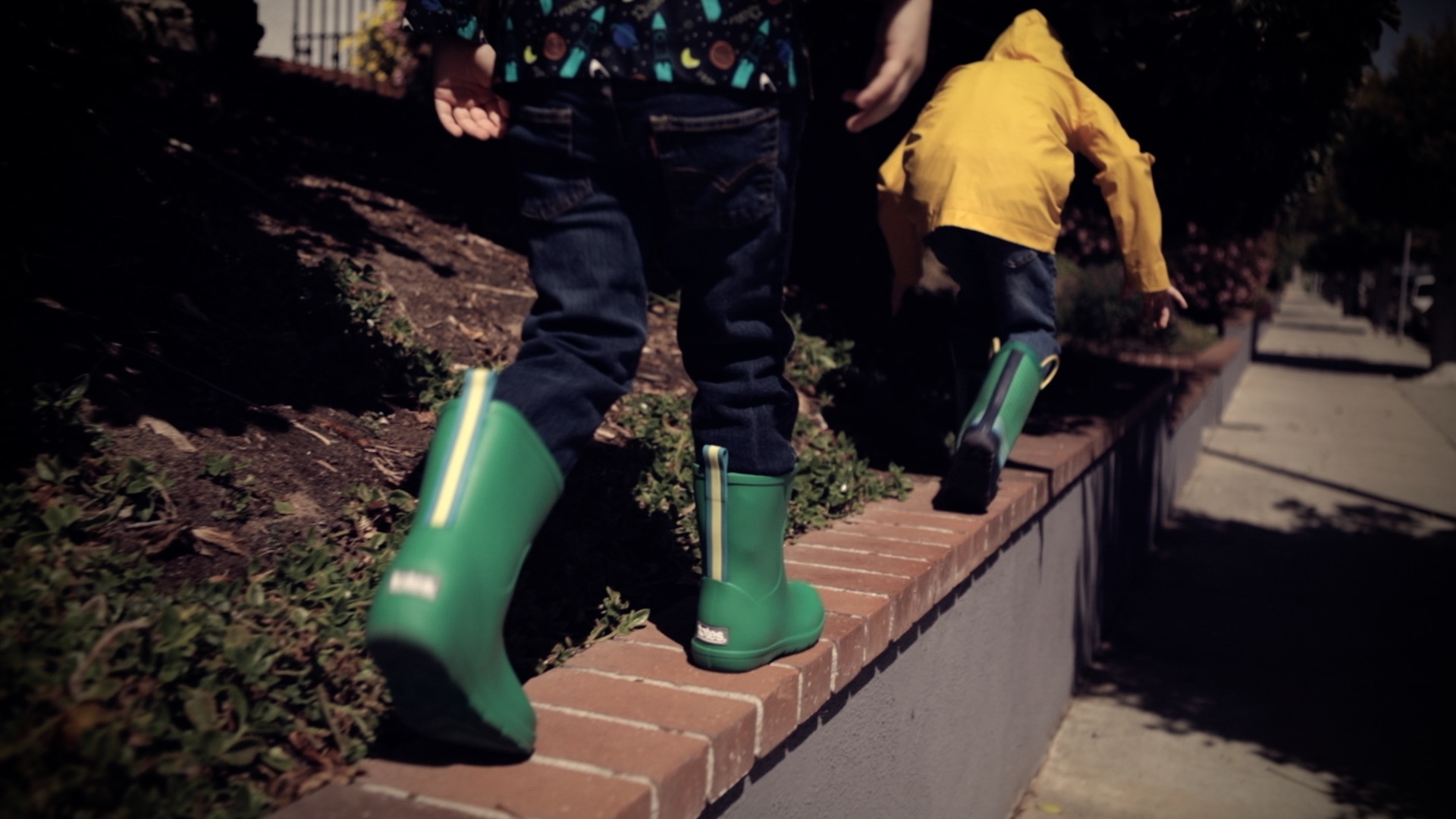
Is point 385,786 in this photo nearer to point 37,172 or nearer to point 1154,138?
point 37,172

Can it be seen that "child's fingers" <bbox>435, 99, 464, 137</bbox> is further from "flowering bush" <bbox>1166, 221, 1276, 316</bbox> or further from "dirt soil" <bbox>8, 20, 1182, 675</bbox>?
"flowering bush" <bbox>1166, 221, 1276, 316</bbox>

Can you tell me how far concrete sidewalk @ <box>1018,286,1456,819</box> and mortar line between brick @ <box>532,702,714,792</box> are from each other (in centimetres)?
245

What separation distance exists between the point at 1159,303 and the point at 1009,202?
637 millimetres

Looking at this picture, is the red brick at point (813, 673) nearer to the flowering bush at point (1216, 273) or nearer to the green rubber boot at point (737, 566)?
the green rubber boot at point (737, 566)

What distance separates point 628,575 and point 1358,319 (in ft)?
142

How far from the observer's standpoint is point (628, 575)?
2512 millimetres

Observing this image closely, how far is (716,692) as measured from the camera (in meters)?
1.84

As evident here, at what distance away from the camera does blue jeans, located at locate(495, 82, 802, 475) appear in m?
1.67


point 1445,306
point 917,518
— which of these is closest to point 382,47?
point 917,518

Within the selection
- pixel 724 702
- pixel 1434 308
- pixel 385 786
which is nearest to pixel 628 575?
pixel 724 702

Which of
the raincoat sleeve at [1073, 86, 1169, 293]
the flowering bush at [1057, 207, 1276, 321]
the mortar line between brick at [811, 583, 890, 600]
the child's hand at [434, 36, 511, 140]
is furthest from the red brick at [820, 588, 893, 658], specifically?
the flowering bush at [1057, 207, 1276, 321]

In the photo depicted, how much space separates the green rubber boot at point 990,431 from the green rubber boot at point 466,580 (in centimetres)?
178

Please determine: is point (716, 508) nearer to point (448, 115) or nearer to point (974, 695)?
point (448, 115)

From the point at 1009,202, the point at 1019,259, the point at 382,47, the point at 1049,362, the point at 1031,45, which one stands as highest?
the point at 382,47
